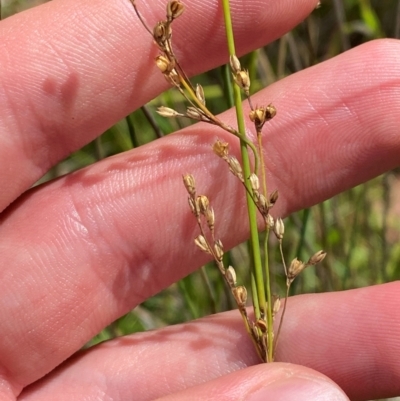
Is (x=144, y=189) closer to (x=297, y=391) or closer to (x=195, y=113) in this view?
(x=195, y=113)

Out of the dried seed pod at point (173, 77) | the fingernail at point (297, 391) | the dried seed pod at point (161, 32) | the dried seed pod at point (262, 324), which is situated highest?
the dried seed pod at point (161, 32)

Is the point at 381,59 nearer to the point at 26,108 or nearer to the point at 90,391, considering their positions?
the point at 26,108

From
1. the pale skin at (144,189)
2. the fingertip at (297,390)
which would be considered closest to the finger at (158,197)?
the pale skin at (144,189)

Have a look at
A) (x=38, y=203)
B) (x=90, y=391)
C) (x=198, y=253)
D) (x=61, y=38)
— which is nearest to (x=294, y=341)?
(x=198, y=253)

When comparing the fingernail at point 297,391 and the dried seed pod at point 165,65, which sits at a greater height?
the dried seed pod at point 165,65

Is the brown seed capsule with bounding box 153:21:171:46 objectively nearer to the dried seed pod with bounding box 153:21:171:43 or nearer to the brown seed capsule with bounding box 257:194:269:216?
the dried seed pod with bounding box 153:21:171:43

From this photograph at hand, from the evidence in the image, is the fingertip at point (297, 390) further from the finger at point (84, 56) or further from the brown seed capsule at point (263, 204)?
the finger at point (84, 56)

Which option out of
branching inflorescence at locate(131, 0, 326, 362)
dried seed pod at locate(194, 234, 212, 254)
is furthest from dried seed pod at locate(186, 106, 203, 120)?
dried seed pod at locate(194, 234, 212, 254)
